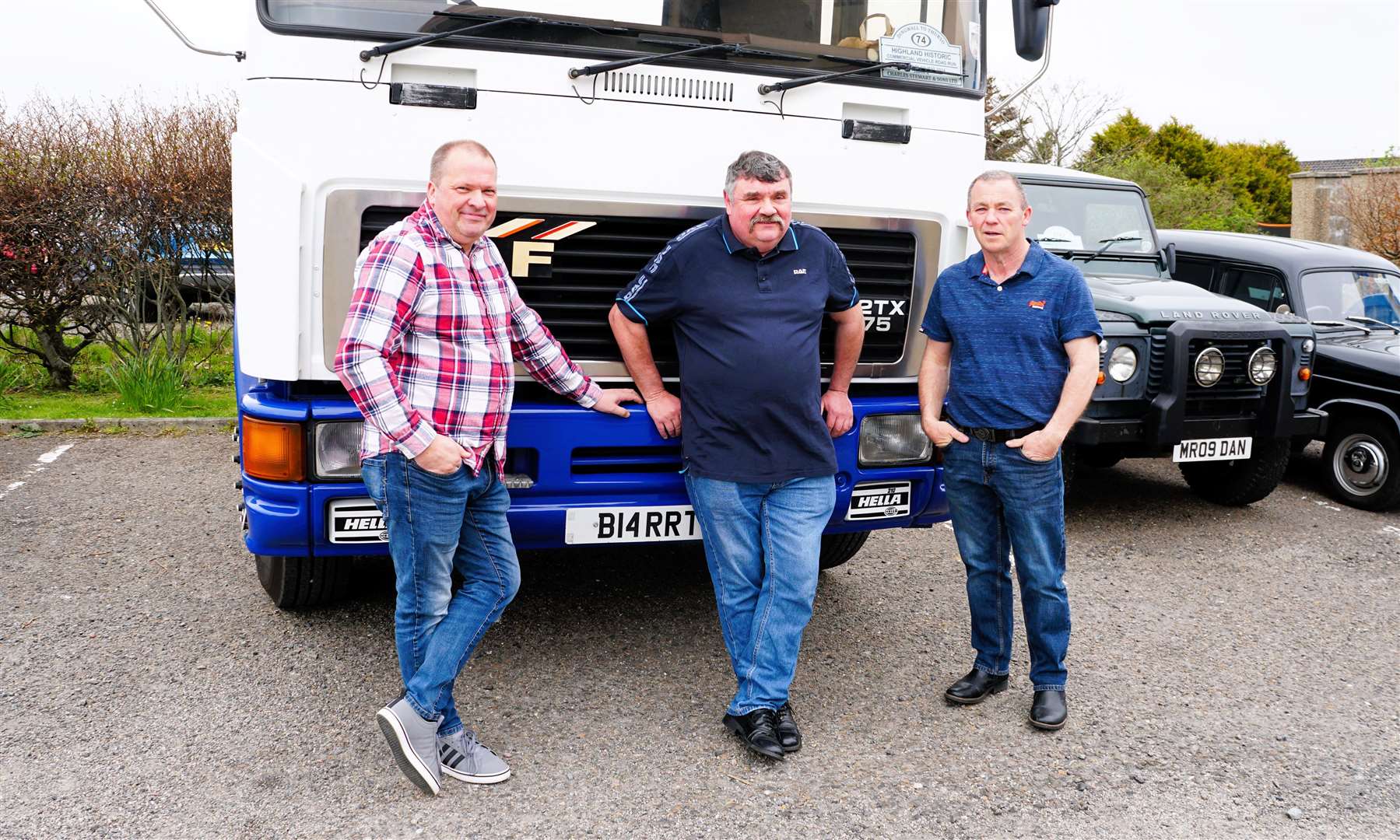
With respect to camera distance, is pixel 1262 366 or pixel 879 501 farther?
pixel 1262 366

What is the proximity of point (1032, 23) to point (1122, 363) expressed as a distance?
2518mm

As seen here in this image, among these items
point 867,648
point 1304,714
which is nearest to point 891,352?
point 867,648

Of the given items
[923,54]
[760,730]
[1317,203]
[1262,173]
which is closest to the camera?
[760,730]

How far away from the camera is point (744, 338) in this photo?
339cm

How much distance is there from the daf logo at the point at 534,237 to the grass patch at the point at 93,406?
6.11 meters

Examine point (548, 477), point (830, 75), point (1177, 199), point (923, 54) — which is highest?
point (1177, 199)

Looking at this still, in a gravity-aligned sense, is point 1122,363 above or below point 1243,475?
above

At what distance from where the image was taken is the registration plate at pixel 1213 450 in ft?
19.9

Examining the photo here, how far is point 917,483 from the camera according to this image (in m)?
4.03

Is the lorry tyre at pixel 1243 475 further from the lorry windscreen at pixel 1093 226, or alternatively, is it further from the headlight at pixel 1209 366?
the lorry windscreen at pixel 1093 226

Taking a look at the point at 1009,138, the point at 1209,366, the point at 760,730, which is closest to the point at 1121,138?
the point at 1009,138

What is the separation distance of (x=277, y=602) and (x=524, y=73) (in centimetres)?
242

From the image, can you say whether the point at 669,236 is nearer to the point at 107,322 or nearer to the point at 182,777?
the point at 182,777

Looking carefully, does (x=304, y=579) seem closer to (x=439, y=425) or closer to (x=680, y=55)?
(x=439, y=425)
